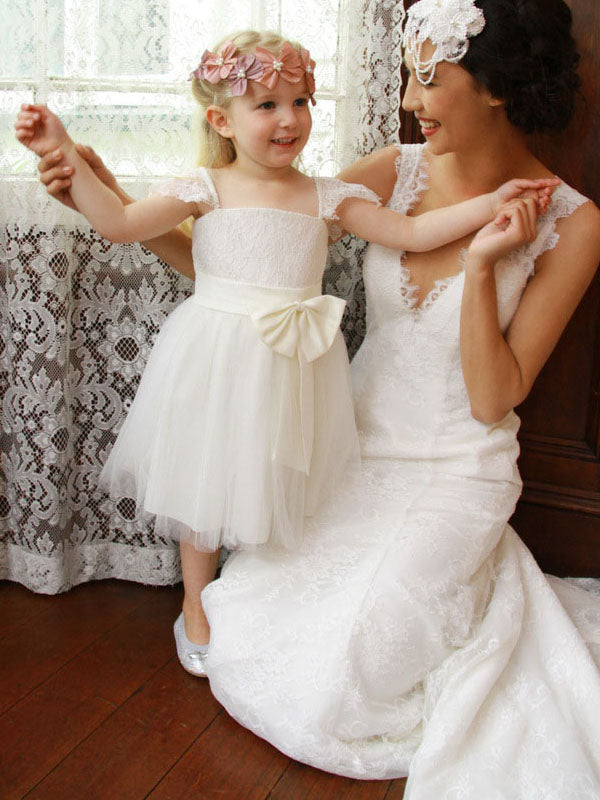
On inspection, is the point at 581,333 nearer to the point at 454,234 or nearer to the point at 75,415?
the point at 454,234

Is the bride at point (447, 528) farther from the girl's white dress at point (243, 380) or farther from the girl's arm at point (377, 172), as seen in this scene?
the girl's white dress at point (243, 380)

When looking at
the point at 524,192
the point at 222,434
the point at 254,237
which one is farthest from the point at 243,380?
the point at 524,192

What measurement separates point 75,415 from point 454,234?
→ 3.01 feet

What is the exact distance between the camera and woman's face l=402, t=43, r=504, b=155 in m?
1.35

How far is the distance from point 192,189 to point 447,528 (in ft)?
2.51

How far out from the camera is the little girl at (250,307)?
133 cm

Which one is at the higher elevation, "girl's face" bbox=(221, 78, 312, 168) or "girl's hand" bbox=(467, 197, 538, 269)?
"girl's face" bbox=(221, 78, 312, 168)

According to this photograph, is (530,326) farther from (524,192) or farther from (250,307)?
(250,307)

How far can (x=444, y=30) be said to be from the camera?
4.32 feet

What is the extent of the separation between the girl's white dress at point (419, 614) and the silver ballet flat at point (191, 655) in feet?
0.29

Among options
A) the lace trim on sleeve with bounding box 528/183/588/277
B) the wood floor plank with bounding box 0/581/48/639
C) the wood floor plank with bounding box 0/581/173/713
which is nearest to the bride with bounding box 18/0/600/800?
the lace trim on sleeve with bounding box 528/183/588/277

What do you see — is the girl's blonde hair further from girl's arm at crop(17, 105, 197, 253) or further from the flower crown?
girl's arm at crop(17, 105, 197, 253)

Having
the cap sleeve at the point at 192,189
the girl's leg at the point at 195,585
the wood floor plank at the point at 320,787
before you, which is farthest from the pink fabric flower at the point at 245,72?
the wood floor plank at the point at 320,787

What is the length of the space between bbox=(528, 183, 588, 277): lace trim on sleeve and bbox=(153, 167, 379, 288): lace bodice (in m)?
0.40
